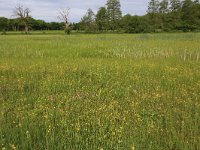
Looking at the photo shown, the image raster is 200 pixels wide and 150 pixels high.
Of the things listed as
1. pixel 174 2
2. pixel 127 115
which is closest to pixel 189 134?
pixel 127 115

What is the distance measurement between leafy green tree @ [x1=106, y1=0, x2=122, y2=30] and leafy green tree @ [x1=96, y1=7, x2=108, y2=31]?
1.29m

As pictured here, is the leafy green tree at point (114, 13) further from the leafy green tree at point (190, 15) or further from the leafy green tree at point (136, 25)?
the leafy green tree at point (190, 15)

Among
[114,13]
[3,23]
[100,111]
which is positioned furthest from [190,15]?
[100,111]

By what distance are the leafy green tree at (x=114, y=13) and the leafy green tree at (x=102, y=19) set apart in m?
1.29

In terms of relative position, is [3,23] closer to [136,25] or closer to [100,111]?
[136,25]

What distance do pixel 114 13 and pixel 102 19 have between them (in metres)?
4.39

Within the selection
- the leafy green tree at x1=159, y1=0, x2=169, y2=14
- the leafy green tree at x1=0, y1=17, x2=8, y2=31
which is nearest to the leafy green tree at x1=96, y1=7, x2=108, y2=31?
the leafy green tree at x1=159, y1=0, x2=169, y2=14

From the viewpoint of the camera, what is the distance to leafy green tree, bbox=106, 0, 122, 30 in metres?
84.6

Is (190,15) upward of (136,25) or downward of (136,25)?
upward

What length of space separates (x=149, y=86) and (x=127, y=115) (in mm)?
2962

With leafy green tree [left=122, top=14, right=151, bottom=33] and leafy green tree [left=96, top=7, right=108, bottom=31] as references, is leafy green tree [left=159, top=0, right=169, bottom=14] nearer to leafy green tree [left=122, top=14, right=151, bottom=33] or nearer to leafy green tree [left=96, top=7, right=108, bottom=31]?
leafy green tree [left=122, top=14, right=151, bottom=33]

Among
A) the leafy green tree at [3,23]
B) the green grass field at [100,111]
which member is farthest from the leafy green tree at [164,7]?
the green grass field at [100,111]

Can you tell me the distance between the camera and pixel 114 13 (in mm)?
→ 88875

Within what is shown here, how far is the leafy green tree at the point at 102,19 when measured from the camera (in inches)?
3378
